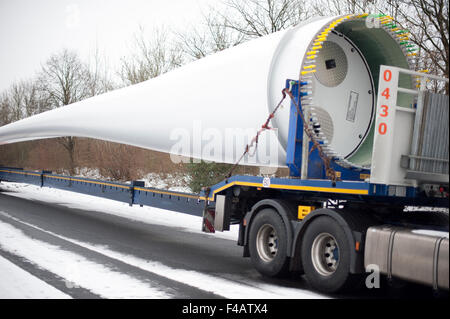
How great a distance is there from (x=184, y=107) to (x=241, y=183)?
1.99 m

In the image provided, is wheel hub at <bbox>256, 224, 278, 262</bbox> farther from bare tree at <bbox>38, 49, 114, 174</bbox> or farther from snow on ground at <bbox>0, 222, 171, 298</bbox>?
bare tree at <bbox>38, 49, 114, 174</bbox>

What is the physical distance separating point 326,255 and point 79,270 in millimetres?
3374

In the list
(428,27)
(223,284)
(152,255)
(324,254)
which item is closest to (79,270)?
(152,255)

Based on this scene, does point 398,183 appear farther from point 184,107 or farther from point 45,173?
point 45,173

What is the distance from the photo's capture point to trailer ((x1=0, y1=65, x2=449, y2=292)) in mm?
5105

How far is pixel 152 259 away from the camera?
7695mm

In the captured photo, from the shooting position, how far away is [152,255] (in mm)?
8039

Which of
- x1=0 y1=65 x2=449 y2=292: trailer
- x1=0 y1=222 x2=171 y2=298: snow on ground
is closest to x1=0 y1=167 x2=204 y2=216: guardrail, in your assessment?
x1=0 y1=65 x2=449 y2=292: trailer

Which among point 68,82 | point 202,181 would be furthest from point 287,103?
point 68,82

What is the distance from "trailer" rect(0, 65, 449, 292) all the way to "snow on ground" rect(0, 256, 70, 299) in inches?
112

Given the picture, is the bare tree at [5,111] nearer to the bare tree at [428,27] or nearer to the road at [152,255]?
the road at [152,255]

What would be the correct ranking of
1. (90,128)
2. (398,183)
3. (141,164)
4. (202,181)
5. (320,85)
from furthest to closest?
(141,164) → (202,181) → (90,128) → (320,85) → (398,183)

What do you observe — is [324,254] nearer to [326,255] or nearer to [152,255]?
[326,255]

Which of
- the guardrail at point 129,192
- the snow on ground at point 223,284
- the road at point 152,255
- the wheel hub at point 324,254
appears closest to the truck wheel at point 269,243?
the road at point 152,255
